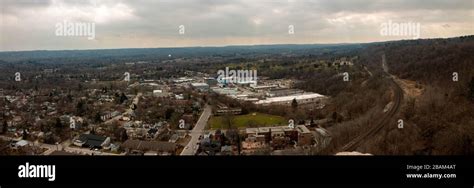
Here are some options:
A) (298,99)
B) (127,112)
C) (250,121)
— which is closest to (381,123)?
(250,121)

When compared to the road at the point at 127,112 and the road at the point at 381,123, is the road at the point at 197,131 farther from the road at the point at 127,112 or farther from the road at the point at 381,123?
the road at the point at 381,123

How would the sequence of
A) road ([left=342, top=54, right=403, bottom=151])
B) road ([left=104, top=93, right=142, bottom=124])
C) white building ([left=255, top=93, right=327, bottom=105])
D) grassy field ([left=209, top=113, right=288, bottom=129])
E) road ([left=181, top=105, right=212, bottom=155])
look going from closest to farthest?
road ([left=181, top=105, right=212, bottom=155]) → road ([left=342, top=54, right=403, bottom=151]) → road ([left=104, top=93, right=142, bottom=124]) → grassy field ([left=209, top=113, right=288, bottom=129]) → white building ([left=255, top=93, right=327, bottom=105])

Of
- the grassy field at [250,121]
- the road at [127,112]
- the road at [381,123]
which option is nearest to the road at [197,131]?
the grassy field at [250,121]

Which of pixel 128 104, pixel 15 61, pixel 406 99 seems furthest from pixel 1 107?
pixel 406 99

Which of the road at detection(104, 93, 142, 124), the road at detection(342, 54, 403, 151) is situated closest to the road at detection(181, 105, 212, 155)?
the road at detection(104, 93, 142, 124)

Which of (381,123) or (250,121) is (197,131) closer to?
(250,121)

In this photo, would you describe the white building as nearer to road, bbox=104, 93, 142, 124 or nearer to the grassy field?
the grassy field
